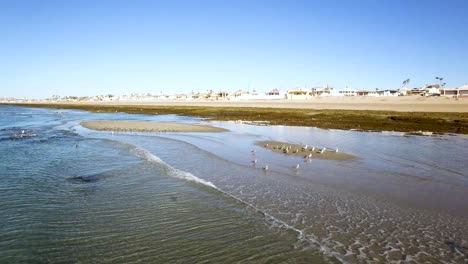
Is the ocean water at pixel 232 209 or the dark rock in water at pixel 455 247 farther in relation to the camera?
the dark rock in water at pixel 455 247

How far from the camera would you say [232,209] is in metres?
9.08

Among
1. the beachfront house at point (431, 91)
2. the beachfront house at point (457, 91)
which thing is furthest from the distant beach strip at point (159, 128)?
the beachfront house at point (431, 91)

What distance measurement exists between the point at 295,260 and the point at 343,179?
6470 mm

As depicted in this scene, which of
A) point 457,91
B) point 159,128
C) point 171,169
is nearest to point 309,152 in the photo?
point 171,169

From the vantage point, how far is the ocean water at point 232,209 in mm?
6688

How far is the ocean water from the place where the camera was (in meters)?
6.69

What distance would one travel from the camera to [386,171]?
13.4m

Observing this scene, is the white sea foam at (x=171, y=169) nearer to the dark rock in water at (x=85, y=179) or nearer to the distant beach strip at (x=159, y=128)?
the dark rock in water at (x=85, y=179)

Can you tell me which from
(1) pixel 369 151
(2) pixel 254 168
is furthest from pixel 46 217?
(1) pixel 369 151

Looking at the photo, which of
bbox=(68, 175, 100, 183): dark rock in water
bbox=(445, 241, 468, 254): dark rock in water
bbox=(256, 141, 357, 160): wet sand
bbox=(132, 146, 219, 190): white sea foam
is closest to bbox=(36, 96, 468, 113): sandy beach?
bbox=(256, 141, 357, 160): wet sand

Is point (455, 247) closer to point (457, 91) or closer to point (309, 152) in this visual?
point (309, 152)

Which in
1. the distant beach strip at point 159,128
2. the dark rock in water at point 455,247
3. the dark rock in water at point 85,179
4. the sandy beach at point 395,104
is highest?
the sandy beach at point 395,104

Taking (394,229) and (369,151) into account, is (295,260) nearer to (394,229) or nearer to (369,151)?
(394,229)

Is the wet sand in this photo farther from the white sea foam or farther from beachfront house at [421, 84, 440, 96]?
beachfront house at [421, 84, 440, 96]
